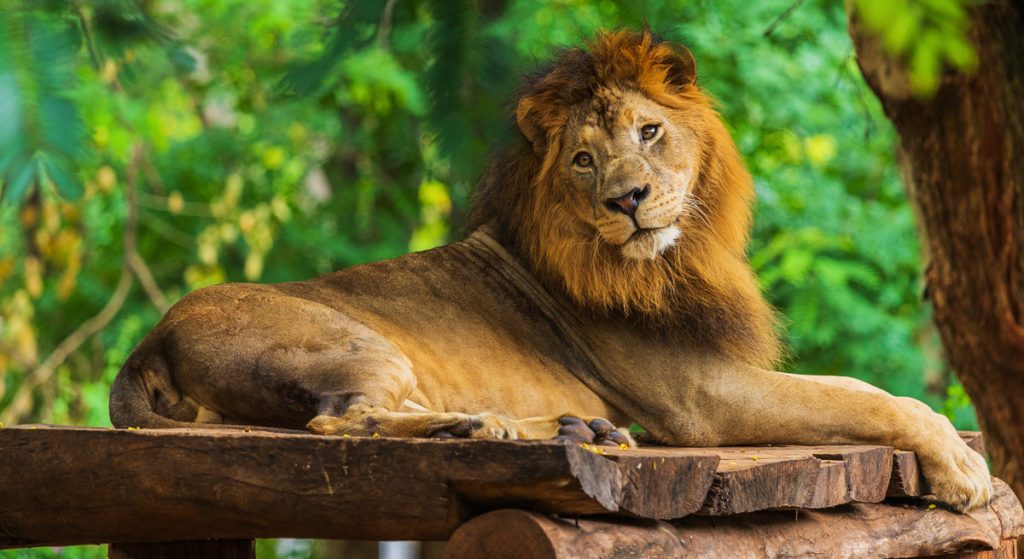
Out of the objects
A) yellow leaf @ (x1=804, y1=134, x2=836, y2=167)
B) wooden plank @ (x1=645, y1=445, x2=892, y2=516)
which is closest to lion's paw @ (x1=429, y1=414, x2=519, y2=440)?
wooden plank @ (x1=645, y1=445, x2=892, y2=516)

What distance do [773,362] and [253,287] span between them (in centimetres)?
169

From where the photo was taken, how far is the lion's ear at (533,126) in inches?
150

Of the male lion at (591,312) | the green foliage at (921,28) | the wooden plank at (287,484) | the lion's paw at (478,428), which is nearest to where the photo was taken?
the green foliage at (921,28)

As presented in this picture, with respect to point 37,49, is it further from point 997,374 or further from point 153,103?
point 153,103

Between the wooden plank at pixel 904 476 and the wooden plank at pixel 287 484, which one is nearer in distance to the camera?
the wooden plank at pixel 287 484

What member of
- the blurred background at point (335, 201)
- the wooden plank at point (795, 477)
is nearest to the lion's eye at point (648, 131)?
the wooden plank at point (795, 477)

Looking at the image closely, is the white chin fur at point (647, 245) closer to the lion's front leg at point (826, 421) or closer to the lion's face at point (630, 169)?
the lion's face at point (630, 169)

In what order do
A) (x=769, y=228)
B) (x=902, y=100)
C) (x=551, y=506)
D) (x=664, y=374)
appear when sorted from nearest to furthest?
(x=551, y=506) < (x=664, y=374) < (x=902, y=100) < (x=769, y=228)

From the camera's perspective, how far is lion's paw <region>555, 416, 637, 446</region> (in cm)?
A: 304

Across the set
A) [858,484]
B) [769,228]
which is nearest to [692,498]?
[858,484]

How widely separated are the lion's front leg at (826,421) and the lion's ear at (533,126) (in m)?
0.89

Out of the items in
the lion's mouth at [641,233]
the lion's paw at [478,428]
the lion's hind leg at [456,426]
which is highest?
the lion's mouth at [641,233]

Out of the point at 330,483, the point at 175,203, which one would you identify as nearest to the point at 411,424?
the point at 330,483

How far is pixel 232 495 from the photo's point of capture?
2617mm
